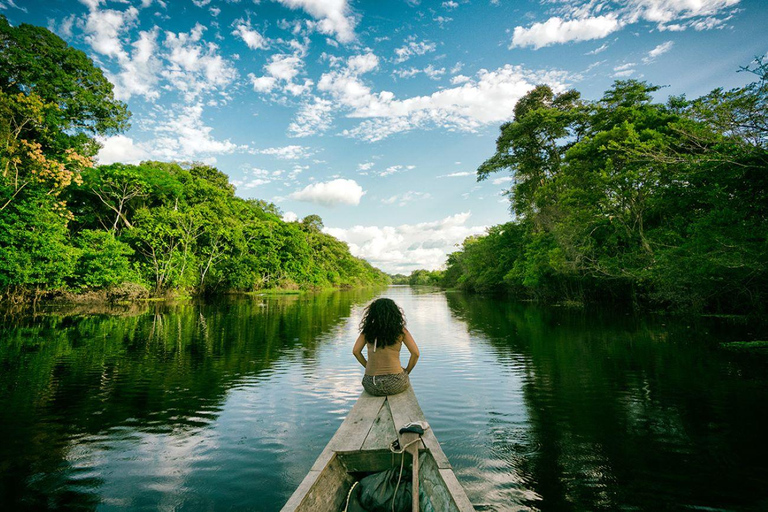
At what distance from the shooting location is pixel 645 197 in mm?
18578

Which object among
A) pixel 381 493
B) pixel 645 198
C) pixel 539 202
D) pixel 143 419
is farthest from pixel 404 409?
pixel 539 202

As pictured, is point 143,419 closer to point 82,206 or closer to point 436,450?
point 436,450

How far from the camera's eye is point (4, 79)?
2056 centimetres

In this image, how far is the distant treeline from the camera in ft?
62.0

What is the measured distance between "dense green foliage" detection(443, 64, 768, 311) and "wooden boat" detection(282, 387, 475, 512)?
33.2 ft

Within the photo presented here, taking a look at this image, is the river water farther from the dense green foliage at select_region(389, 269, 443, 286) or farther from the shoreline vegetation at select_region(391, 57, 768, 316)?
the dense green foliage at select_region(389, 269, 443, 286)

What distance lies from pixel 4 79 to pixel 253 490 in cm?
2960

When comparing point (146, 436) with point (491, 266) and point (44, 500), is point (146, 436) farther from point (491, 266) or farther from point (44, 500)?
point (491, 266)

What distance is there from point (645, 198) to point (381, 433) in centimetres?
2059

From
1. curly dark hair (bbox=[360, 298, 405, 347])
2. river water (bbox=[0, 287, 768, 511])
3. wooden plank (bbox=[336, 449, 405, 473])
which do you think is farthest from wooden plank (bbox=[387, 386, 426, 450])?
river water (bbox=[0, 287, 768, 511])

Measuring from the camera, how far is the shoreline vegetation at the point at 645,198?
10125 mm

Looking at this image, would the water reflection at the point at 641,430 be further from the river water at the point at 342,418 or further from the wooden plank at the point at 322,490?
the wooden plank at the point at 322,490

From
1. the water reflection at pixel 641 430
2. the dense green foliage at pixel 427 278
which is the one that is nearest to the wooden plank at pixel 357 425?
the water reflection at pixel 641 430

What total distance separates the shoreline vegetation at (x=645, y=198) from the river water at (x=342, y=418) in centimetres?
334
